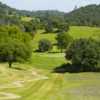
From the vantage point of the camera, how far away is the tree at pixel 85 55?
112 m

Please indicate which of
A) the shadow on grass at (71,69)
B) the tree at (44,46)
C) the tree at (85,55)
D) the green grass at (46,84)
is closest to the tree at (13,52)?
the green grass at (46,84)

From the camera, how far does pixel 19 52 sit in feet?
364

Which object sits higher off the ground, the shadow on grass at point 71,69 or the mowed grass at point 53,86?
the mowed grass at point 53,86

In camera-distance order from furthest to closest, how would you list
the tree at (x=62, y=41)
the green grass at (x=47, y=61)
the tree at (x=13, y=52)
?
the tree at (x=62, y=41) < the green grass at (x=47, y=61) < the tree at (x=13, y=52)

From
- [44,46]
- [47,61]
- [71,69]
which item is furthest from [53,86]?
[44,46]

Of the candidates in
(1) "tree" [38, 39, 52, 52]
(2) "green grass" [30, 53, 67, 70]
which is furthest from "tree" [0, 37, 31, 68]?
(1) "tree" [38, 39, 52, 52]

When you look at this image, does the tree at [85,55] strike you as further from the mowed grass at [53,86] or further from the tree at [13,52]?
the tree at [13,52]

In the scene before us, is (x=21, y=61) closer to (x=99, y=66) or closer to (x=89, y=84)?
(x=99, y=66)

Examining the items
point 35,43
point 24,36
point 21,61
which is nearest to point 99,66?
point 21,61

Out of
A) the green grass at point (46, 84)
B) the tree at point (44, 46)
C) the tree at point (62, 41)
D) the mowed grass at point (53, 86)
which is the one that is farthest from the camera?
the tree at point (62, 41)

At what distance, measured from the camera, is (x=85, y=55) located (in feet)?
367

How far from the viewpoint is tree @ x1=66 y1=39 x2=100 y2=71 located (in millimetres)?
111938

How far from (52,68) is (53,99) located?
181 ft

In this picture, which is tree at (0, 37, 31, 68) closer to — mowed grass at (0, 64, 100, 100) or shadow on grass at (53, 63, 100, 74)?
mowed grass at (0, 64, 100, 100)
